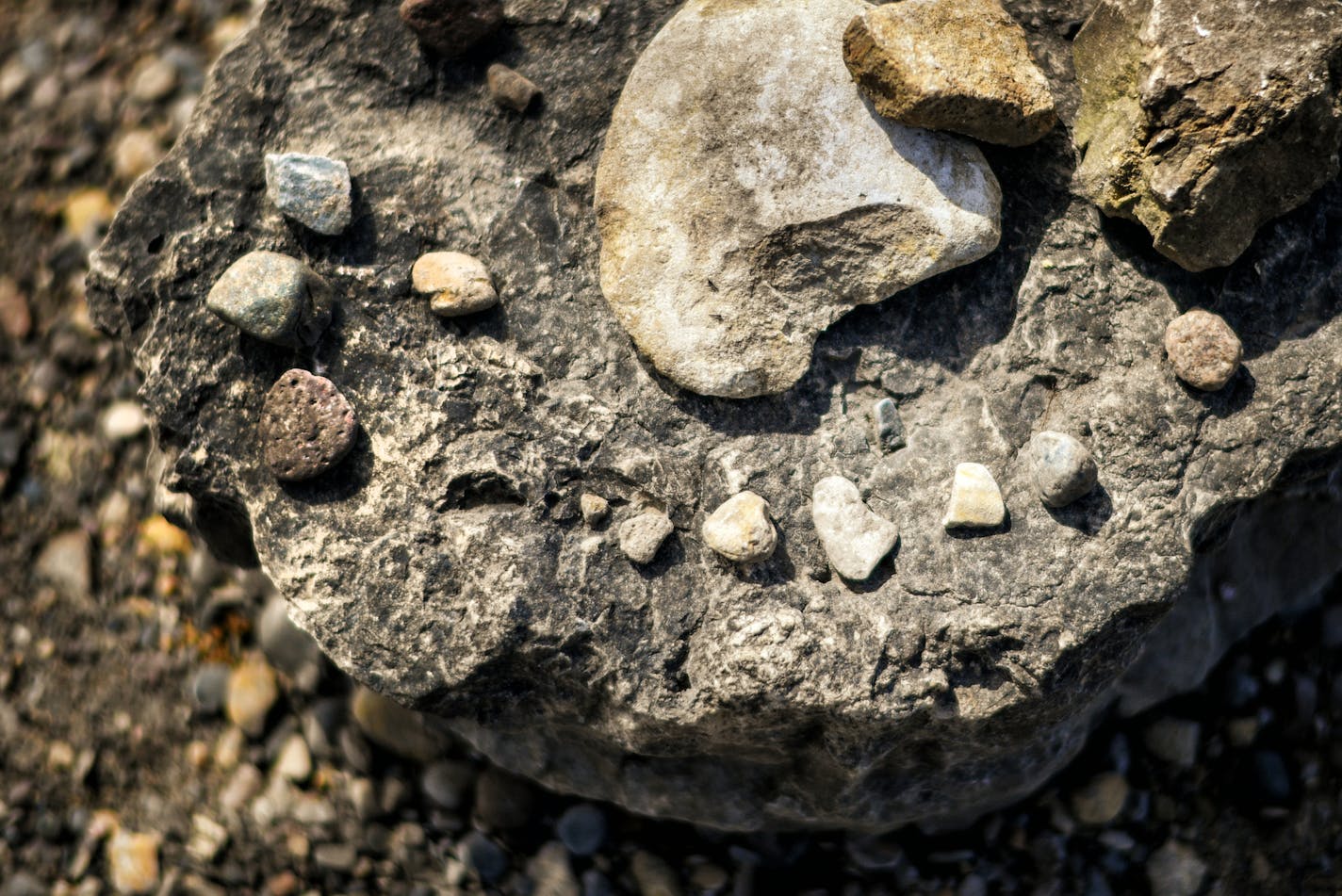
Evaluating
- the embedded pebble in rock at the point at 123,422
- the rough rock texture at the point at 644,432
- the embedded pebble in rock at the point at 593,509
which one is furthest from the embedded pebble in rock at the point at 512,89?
the embedded pebble in rock at the point at 123,422

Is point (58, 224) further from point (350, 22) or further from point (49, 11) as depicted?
point (350, 22)

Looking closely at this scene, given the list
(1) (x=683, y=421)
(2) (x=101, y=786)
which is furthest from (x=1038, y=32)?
(2) (x=101, y=786)

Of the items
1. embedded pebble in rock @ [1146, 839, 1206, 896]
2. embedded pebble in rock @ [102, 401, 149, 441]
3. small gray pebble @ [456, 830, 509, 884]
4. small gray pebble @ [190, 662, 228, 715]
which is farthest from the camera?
embedded pebble in rock @ [102, 401, 149, 441]

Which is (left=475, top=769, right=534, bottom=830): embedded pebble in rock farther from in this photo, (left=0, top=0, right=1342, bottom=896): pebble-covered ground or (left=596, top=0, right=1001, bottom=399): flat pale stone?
(left=596, top=0, right=1001, bottom=399): flat pale stone

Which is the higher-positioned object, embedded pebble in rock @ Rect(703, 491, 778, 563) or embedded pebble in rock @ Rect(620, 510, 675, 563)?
embedded pebble in rock @ Rect(703, 491, 778, 563)

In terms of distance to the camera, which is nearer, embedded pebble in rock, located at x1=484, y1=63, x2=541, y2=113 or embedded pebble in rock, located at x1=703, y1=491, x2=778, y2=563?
embedded pebble in rock, located at x1=703, y1=491, x2=778, y2=563

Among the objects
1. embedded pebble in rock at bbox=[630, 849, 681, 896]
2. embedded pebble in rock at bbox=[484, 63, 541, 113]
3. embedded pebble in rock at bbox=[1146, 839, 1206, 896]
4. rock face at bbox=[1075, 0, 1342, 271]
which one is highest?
rock face at bbox=[1075, 0, 1342, 271]

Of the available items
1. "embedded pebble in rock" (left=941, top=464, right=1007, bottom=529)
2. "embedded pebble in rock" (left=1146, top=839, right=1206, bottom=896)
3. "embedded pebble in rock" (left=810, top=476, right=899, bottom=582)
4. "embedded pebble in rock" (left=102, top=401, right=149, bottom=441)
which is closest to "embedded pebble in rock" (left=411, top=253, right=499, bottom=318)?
"embedded pebble in rock" (left=810, top=476, right=899, bottom=582)
